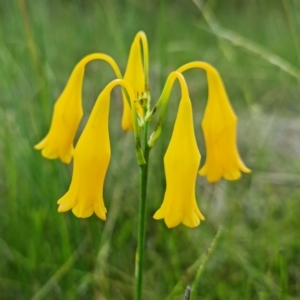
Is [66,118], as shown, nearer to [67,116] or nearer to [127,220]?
[67,116]

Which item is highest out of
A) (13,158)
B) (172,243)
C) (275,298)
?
(13,158)

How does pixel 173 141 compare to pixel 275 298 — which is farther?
pixel 275 298

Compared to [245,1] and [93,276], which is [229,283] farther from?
[245,1]

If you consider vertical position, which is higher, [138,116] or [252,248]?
[138,116]

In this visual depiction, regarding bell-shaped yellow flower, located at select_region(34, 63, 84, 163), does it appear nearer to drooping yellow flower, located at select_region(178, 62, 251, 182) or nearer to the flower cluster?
the flower cluster

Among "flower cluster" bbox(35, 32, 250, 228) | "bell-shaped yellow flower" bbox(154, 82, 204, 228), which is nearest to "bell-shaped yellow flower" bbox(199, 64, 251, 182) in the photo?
"flower cluster" bbox(35, 32, 250, 228)

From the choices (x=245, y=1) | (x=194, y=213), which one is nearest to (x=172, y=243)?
(x=194, y=213)

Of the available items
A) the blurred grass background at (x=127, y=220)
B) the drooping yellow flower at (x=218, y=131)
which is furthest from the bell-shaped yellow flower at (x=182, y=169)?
the blurred grass background at (x=127, y=220)

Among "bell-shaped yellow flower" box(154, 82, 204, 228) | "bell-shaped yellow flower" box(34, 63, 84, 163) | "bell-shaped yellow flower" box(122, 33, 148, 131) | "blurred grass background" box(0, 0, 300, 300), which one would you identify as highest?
"bell-shaped yellow flower" box(122, 33, 148, 131)
